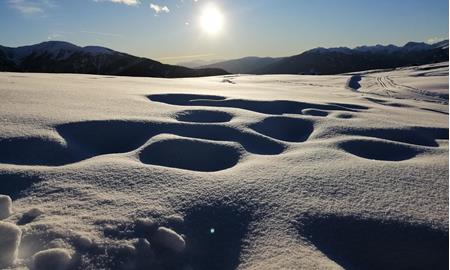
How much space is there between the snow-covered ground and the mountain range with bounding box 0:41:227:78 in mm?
58709

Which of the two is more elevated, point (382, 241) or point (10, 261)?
point (10, 261)

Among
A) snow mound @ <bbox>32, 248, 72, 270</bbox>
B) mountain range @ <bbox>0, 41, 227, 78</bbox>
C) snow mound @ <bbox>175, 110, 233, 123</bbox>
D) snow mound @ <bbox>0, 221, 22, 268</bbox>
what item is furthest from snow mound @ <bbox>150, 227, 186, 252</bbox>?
mountain range @ <bbox>0, 41, 227, 78</bbox>

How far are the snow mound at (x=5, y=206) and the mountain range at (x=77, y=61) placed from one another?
5975 cm

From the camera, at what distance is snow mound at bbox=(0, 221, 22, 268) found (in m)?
1.20

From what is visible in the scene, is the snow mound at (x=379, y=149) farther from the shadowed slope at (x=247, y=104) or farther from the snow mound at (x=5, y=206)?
the snow mound at (x=5, y=206)

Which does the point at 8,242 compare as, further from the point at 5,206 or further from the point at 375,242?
the point at 375,242

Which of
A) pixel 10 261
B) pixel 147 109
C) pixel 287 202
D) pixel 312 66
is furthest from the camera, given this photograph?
pixel 312 66

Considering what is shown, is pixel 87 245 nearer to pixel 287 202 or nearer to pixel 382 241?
pixel 287 202

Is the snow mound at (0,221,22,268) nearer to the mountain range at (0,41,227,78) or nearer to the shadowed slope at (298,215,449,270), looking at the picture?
the shadowed slope at (298,215,449,270)

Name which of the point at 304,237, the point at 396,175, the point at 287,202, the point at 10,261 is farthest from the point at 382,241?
the point at 10,261

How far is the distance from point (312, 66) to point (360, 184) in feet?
402

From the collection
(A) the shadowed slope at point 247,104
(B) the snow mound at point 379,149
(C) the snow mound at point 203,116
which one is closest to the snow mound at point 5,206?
(C) the snow mound at point 203,116

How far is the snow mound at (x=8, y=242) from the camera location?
1.20 meters

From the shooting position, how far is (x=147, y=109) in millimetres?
3738
